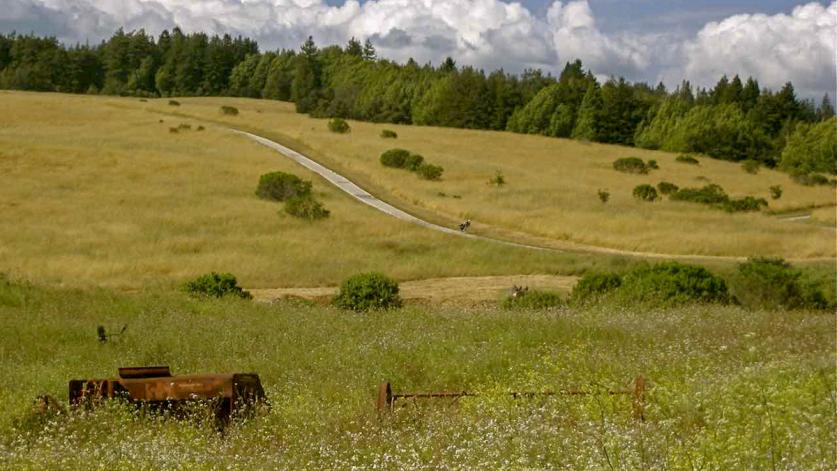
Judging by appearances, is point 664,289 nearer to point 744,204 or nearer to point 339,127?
point 744,204

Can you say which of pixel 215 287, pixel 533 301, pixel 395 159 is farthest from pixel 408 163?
pixel 533 301

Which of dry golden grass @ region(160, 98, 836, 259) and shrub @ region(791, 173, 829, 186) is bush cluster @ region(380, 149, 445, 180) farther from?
shrub @ region(791, 173, 829, 186)

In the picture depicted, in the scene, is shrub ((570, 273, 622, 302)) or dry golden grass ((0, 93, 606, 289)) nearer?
shrub ((570, 273, 622, 302))

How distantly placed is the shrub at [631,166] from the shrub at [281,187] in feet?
96.8

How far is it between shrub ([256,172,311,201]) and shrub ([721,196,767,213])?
74.4 ft

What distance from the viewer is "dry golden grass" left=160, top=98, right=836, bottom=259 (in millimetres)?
37250

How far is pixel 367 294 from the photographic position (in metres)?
21.6

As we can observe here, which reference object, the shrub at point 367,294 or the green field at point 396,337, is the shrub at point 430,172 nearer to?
the green field at point 396,337

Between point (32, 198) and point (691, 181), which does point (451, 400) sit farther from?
point (691, 181)

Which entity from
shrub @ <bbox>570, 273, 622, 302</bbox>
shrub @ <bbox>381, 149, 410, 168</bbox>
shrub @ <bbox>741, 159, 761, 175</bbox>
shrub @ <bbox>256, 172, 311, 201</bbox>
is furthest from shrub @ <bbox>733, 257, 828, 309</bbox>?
shrub @ <bbox>741, 159, 761, 175</bbox>

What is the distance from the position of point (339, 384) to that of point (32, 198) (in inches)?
1306

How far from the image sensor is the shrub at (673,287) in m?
17.8

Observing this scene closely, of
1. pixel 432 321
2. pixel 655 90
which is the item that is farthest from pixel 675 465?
pixel 655 90

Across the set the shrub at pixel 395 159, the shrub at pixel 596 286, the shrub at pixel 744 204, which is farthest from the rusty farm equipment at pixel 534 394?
the shrub at pixel 395 159
